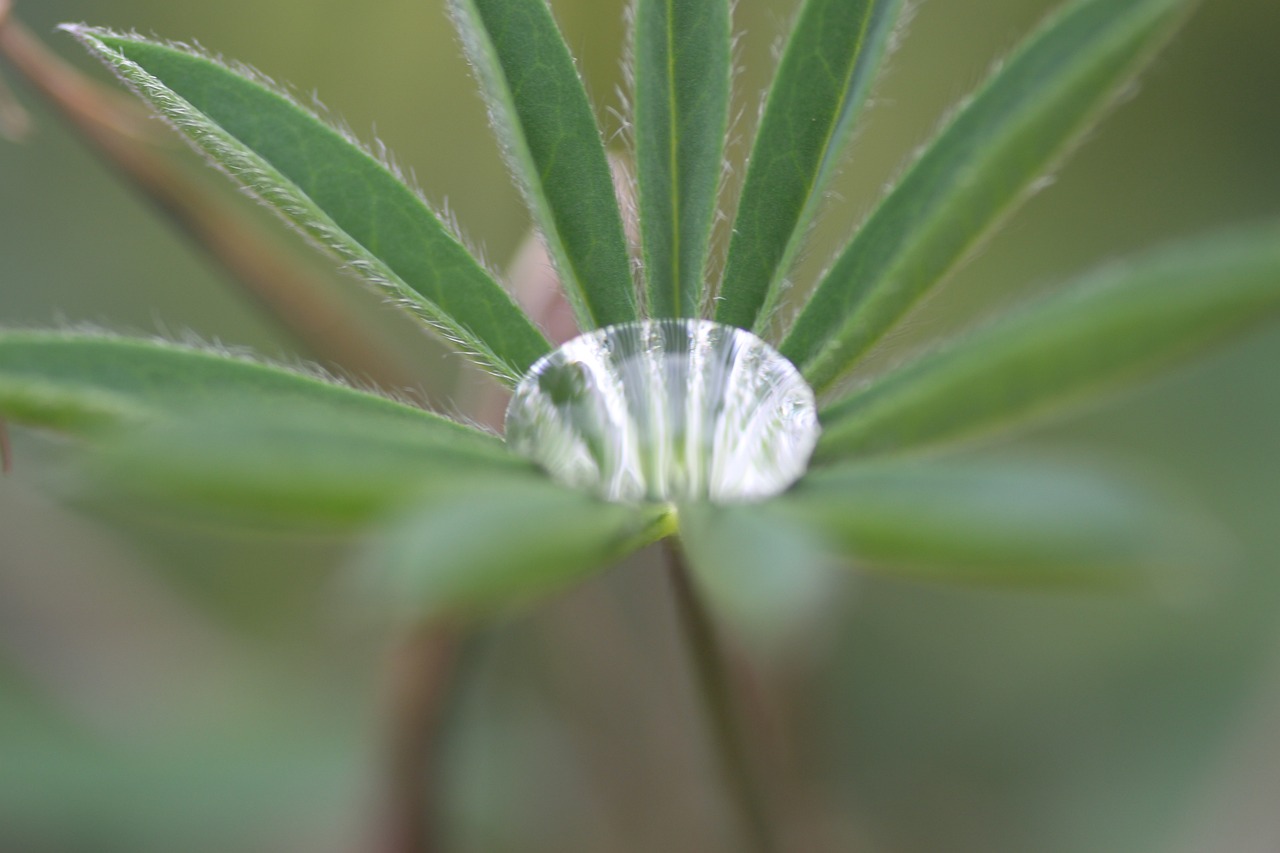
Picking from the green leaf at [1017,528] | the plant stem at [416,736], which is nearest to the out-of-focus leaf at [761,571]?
the green leaf at [1017,528]

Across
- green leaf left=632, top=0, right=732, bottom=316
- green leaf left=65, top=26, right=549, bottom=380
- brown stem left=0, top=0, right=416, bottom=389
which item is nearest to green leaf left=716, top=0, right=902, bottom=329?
green leaf left=632, top=0, right=732, bottom=316

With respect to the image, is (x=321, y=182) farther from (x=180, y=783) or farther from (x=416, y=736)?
(x=180, y=783)

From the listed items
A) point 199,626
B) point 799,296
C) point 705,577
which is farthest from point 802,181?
point 199,626

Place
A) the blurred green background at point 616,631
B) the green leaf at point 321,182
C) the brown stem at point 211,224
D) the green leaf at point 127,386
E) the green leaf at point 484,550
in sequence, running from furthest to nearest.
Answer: the blurred green background at point 616,631, the brown stem at point 211,224, the green leaf at point 321,182, the green leaf at point 127,386, the green leaf at point 484,550

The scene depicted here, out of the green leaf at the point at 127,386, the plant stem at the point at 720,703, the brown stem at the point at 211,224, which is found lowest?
the plant stem at the point at 720,703

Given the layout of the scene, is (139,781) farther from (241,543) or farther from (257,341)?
(257,341)

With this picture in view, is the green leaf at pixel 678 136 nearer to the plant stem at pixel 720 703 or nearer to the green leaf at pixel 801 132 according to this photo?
the green leaf at pixel 801 132
